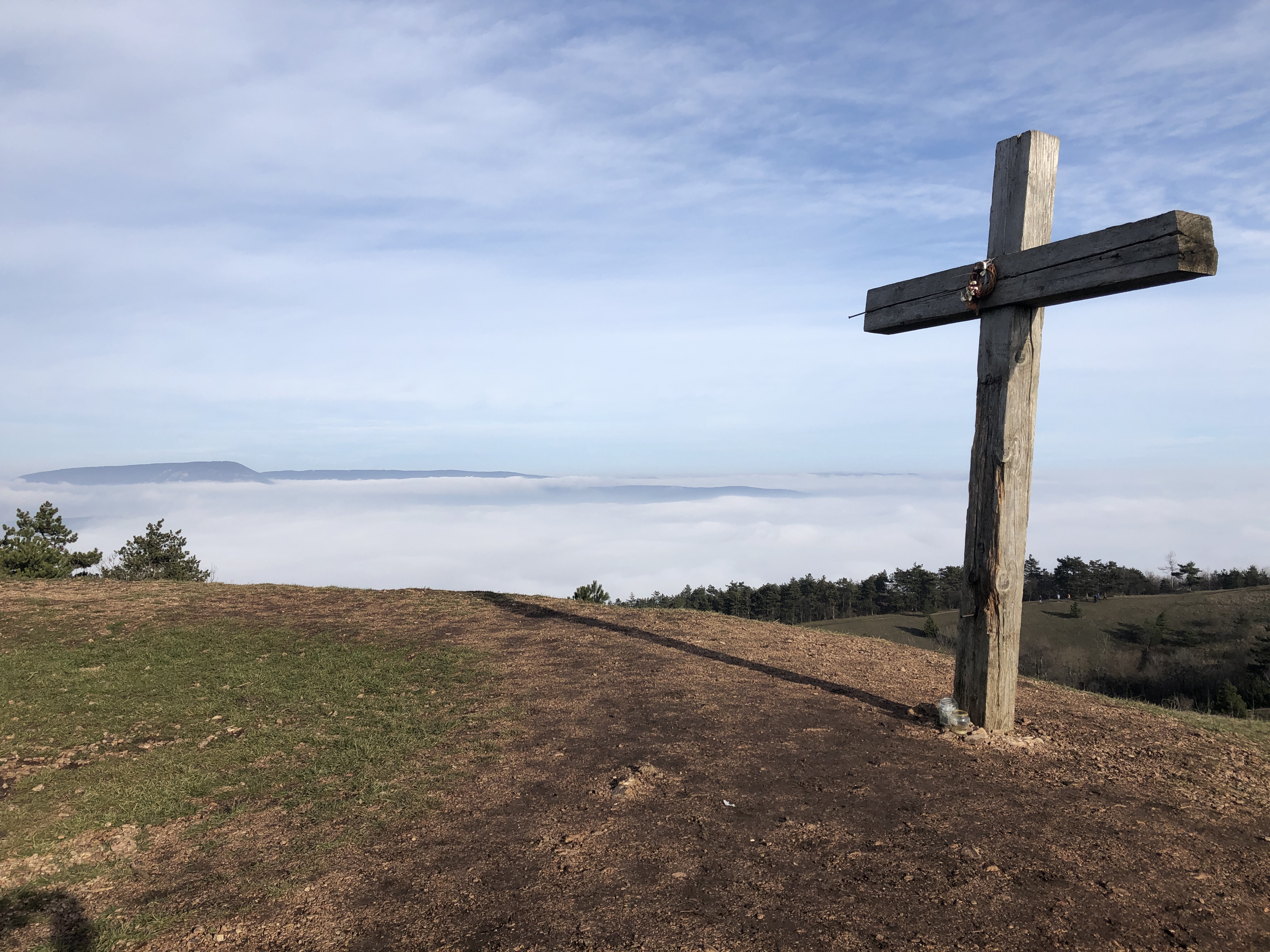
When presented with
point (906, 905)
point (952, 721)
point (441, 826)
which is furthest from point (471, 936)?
point (952, 721)

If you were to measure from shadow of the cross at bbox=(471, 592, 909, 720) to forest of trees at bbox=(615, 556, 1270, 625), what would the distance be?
135 ft

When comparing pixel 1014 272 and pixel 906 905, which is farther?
pixel 1014 272

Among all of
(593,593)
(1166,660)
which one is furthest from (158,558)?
(1166,660)

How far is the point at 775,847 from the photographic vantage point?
14.7ft

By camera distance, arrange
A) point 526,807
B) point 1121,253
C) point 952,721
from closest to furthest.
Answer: point 526,807, point 1121,253, point 952,721

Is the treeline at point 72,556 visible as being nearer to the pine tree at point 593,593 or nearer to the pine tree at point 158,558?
the pine tree at point 158,558

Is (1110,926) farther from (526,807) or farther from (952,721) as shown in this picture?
(526,807)

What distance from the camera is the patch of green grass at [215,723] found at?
5.53 metres

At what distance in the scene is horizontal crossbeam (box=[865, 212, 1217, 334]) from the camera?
5.21 m

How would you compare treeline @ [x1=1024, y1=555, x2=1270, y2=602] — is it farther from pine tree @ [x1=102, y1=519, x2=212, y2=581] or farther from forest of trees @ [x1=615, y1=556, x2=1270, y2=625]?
pine tree @ [x1=102, y1=519, x2=212, y2=581]

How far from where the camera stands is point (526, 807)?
5.16 m

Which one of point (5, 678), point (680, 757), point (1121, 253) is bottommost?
point (5, 678)

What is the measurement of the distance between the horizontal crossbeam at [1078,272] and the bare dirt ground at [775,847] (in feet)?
12.8

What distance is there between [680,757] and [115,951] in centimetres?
387
